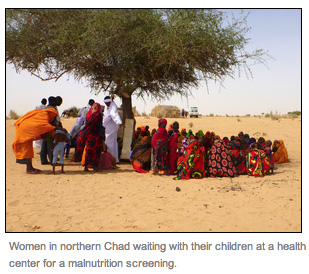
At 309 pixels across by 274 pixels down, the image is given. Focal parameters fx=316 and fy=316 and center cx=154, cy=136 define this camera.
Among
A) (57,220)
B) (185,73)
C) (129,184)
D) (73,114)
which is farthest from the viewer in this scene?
(73,114)

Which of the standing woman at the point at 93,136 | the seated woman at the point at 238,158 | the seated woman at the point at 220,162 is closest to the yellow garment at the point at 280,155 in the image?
the seated woman at the point at 238,158

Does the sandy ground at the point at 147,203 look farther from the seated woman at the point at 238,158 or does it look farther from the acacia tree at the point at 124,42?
the acacia tree at the point at 124,42

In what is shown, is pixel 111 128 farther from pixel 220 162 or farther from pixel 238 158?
pixel 238 158

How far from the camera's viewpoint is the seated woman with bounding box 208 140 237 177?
8484 mm

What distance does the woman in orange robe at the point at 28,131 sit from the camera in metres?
8.26

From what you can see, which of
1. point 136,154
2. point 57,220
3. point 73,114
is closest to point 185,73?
point 136,154

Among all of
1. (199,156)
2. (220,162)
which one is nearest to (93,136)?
(199,156)

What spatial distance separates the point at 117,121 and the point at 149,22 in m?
3.37

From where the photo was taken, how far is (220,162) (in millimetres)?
8523

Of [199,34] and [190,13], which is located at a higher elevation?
[190,13]

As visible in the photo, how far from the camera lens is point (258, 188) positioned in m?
7.12

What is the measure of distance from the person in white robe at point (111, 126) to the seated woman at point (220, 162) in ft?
10.6

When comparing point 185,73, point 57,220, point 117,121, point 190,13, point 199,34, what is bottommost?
point 57,220

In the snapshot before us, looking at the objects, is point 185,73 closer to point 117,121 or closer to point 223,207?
point 117,121
